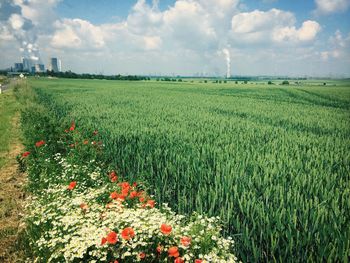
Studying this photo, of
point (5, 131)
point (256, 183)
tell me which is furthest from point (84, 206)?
point (5, 131)

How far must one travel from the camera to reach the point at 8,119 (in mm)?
17234

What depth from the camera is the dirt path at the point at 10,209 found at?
4.44 metres

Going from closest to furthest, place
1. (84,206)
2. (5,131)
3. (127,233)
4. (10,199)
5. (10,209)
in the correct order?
(127,233)
(84,206)
(10,209)
(10,199)
(5,131)

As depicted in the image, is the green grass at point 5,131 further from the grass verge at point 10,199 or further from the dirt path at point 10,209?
the dirt path at point 10,209

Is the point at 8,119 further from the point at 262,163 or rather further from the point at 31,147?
the point at 262,163

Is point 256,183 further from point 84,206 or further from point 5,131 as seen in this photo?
point 5,131

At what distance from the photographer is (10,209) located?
5.87 m

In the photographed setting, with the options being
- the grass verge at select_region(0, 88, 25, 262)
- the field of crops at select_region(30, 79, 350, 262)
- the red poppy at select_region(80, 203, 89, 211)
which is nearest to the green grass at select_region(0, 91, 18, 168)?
the grass verge at select_region(0, 88, 25, 262)

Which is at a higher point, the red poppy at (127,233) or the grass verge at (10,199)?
the red poppy at (127,233)

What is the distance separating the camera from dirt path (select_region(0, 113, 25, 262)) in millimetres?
4438

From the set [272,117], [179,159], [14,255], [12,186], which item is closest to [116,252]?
[14,255]

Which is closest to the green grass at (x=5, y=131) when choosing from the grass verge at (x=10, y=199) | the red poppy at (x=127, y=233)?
the grass verge at (x=10, y=199)

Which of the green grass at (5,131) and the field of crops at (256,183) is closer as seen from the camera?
the field of crops at (256,183)

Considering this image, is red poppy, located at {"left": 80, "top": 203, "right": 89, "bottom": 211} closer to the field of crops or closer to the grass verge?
the grass verge
